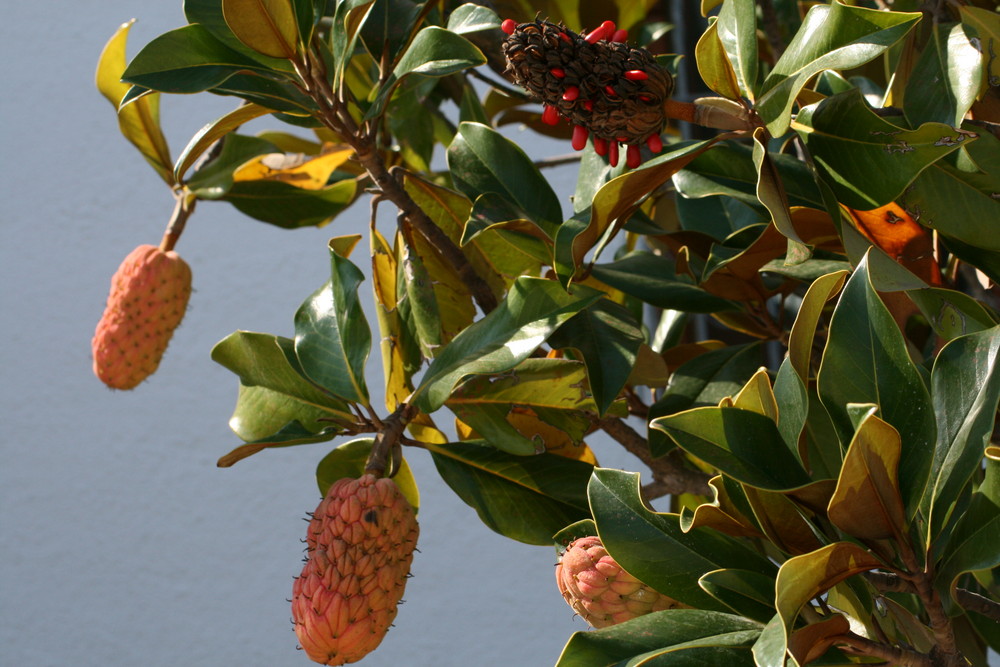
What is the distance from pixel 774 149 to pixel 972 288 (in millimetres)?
147

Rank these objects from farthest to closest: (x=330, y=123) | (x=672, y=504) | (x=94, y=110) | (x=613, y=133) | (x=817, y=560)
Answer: (x=94, y=110) → (x=672, y=504) → (x=330, y=123) → (x=613, y=133) → (x=817, y=560)

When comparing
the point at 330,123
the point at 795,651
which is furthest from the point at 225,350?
the point at 795,651

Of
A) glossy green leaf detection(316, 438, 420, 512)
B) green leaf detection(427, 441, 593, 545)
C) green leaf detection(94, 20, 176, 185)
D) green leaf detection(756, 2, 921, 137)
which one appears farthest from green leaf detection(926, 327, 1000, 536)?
green leaf detection(94, 20, 176, 185)

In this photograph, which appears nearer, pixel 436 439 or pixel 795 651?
pixel 795 651

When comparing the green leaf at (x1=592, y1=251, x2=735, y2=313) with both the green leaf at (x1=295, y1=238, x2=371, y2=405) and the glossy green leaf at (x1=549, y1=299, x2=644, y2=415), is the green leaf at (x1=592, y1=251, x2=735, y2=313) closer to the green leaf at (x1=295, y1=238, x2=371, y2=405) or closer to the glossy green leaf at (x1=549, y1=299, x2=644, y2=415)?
the glossy green leaf at (x1=549, y1=299, x2=644, y2=415)

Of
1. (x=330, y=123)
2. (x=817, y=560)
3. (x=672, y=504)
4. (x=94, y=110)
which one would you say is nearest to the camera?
(x=817, y=560)

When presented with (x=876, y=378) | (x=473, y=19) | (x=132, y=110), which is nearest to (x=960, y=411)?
(x=876, y=378)

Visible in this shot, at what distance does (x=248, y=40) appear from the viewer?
1.79ft

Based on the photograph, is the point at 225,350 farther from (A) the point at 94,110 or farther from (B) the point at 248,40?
(A) the point at 94,110

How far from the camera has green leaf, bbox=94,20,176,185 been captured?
76 centimetres

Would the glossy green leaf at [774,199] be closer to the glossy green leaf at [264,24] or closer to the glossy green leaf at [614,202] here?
the glossy green leaf at [614,202]

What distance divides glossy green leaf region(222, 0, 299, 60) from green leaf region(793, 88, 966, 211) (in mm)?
283

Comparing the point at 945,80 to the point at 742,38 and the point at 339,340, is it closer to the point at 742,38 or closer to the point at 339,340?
the point at 742,38

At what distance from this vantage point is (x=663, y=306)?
650 mm
